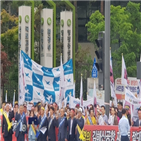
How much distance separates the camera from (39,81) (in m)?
21.8

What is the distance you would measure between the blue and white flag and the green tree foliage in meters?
17.5

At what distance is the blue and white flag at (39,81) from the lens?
21.6m

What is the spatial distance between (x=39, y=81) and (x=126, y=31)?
63.9 ft

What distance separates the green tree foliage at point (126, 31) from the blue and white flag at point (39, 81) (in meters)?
17.5

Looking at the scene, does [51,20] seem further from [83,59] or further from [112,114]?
[112,114]

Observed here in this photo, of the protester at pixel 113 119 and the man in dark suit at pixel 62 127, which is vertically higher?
the protester at pixel 113 119

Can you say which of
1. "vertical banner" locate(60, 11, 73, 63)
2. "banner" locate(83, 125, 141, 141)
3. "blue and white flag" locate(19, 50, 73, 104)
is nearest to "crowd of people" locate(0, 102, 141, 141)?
"banner" locate(83, 125, 141, 141)

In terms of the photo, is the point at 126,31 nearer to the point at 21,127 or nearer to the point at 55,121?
the point at 21,127

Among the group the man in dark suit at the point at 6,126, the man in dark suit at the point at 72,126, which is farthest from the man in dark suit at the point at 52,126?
the man in dark suit at the point at 6,126

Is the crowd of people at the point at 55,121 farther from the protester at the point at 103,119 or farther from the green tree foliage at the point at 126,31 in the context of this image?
the green tree foliage at the point at 126,31

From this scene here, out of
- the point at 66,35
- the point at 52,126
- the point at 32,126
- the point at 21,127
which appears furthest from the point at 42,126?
the point at 66,35

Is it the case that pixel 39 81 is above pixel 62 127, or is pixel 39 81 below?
above

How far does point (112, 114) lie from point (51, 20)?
19.9 metres

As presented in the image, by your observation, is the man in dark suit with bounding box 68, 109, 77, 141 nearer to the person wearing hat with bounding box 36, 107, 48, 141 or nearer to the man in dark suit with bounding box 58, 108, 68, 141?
the man in dark suit with bounding box 58, 108, 68, 141
